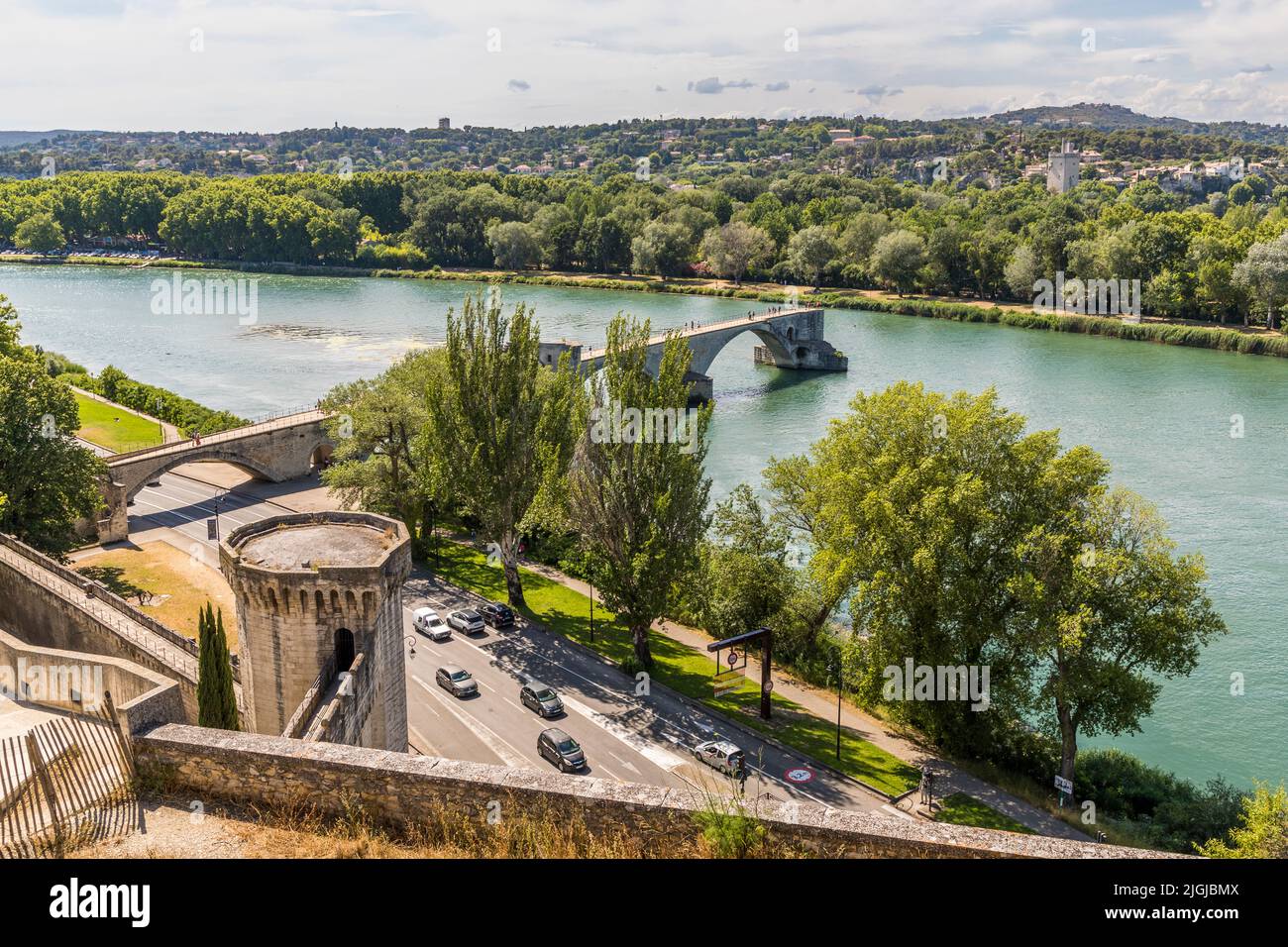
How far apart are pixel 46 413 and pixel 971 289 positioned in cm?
9682

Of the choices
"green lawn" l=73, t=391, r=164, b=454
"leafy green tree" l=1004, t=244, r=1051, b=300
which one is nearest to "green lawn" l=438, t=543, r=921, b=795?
"green lawn" l=73, t=391, r=164, b=454

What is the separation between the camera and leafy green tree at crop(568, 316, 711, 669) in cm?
3120

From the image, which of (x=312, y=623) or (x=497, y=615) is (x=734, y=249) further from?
(x=312, y=623)

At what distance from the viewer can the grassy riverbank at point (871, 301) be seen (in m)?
89.0

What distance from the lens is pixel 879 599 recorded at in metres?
27.6

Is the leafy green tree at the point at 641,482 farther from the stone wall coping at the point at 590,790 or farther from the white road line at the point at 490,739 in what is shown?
the stone wall coping at the point at 590,790

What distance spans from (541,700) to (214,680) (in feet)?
40.7

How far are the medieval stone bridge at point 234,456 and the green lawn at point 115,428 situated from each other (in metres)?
5.94

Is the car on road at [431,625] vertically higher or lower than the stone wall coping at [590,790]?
lower

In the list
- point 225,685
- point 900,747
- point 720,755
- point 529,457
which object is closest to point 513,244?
point 529,457

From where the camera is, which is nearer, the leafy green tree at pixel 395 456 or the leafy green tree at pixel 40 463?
the leafy green tree at pixel 40 463

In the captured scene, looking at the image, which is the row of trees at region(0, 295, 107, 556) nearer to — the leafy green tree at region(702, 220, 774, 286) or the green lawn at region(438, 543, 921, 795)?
the green lawn at region(438, 543, 921, 795)

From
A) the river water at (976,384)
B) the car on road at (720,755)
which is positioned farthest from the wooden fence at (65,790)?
the river water at (976,384)
